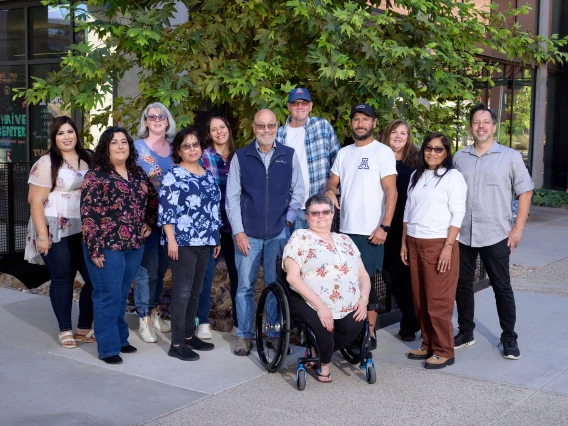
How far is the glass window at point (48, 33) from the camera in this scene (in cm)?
1291

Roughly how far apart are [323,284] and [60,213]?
211 cm

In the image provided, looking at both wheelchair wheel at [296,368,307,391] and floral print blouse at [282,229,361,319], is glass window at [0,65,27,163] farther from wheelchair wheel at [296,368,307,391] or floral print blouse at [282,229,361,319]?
wheelchair wheel at [296,368,307,391]

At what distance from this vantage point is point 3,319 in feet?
23.1

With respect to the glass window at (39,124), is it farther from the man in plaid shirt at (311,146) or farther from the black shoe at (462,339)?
the black shoe at (462,339)

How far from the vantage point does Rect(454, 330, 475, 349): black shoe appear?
245 inches

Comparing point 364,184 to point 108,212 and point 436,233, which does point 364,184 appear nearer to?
point 436,233

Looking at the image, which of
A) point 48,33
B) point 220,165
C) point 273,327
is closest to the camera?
point 273,327

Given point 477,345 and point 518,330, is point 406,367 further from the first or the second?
point 518,330

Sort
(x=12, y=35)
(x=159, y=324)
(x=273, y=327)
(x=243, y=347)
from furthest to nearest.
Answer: (x=12, y=35)
(x=159, y=324)
(x=243, y=347)
(x=273, y=327)

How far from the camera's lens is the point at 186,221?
566 cm

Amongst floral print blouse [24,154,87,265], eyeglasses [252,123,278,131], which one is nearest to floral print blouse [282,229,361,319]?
eyeglasses [252,123,278,131]

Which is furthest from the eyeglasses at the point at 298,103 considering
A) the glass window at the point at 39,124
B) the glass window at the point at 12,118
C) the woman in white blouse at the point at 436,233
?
the glass window at the point at 12,118

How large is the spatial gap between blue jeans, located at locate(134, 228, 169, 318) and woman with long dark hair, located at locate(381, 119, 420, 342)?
1.80 metres

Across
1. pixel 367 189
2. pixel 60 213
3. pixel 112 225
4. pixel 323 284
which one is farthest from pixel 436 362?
pixel 60 213
